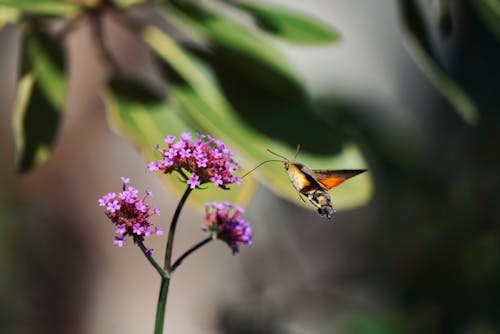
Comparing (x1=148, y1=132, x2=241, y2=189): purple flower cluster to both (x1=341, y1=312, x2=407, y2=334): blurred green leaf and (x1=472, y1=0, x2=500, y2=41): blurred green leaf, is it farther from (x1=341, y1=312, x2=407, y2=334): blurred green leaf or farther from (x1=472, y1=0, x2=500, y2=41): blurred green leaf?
(x1=341, y1=312, x2=407, y2=334): blurred green leaf

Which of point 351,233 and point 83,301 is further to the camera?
point 351,233

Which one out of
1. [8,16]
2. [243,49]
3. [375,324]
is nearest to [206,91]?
[243,49]

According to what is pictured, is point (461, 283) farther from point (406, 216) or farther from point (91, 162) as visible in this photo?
point (91, 162)

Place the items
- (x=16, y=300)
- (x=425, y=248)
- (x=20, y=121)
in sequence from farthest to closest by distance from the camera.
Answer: (x=425, y=248)
(x=16, y=300)
(x=20, y=121)

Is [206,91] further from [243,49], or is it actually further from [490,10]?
[490,10]

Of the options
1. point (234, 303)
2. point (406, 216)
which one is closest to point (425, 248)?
point (406, 216)

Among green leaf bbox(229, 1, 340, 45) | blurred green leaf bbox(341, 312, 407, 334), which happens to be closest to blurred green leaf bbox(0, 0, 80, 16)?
green leaf bbox(229, 1, 340, 45)

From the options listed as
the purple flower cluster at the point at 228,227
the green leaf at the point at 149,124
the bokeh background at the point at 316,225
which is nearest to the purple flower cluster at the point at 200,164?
the purple flower cluster at the point at 228,227
